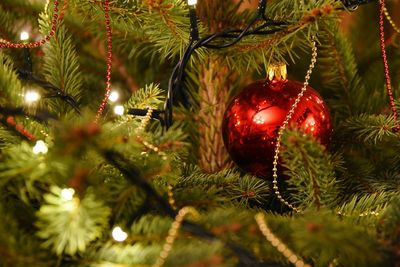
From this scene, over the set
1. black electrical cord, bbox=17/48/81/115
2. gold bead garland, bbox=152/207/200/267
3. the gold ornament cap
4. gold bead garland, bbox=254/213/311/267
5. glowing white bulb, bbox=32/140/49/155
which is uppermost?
black electrical cord, bbox=17/48/81/115

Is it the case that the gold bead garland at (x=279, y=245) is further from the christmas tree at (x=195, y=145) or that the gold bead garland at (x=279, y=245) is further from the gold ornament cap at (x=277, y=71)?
the gold ornament cap at (x=277, y=71)

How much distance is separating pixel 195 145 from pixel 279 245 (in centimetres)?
33

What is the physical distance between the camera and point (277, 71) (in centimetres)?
57

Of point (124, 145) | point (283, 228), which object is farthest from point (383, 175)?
point (124, 145)

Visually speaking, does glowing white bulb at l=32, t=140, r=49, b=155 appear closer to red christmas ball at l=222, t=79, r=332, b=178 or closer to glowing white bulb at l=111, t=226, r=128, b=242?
glowing white bulb at l=111, t=226, r=128, b=242

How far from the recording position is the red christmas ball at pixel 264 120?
1.77 feet

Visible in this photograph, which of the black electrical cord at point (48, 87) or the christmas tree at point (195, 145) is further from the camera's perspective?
the black electrical cord at point (48, 87)

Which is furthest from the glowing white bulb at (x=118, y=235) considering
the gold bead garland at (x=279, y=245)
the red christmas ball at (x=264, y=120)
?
the red christmas ball at (x=264, y=120)

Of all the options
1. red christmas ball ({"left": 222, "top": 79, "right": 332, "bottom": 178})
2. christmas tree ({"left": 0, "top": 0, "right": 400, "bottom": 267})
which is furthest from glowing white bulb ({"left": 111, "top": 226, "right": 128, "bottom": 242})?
red christmas ball ({"left": 222, "top": 79, "right": 332, "bottom": 178})

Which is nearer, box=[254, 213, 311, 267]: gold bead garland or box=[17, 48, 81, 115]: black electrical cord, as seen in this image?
box=[254, 213, 311, 267]: gold bead garland

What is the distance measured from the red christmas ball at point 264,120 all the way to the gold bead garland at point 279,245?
0.18m

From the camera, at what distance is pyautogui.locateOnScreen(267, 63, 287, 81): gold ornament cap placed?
0.57 m

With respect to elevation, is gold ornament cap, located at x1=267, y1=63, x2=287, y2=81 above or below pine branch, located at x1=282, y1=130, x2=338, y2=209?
above

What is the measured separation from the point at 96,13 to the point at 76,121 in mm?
270
